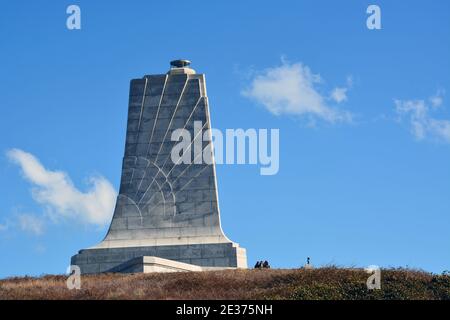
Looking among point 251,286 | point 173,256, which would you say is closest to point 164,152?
point 173,256

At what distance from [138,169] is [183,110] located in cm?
308

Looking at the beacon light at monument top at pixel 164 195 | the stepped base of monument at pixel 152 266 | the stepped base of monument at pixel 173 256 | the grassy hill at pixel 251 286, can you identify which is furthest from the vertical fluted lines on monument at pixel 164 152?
the grassy hill at pixel 251 286

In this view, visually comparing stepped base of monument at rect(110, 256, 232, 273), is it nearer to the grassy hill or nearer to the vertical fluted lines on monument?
the grassy hill

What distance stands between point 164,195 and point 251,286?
11.8 metres

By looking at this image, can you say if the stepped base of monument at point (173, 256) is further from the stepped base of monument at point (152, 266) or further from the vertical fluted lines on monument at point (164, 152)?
the vertical fluted lines on monument at point (164, 152)

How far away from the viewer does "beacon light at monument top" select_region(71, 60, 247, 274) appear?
41219 millimetres

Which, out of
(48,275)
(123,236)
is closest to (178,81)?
(123,236)

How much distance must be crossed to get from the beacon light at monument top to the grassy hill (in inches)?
252

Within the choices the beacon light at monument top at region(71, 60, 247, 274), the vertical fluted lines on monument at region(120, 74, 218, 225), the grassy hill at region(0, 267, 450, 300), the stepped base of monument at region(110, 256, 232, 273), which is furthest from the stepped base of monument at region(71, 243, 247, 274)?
the grassy hill at region(0, 267, 450, 300)

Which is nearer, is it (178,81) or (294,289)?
(294,289)

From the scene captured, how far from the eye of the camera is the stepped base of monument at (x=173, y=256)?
40.6 metres

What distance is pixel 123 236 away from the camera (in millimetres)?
42438
